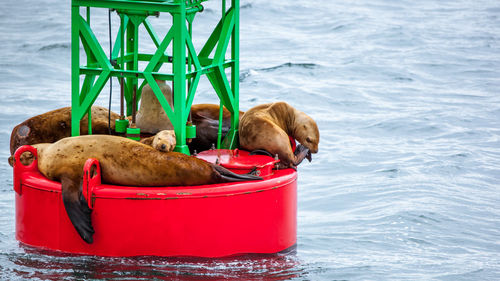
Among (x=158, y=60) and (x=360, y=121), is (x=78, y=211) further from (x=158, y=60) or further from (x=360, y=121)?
(x=360, y=121)

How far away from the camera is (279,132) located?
7449 mm

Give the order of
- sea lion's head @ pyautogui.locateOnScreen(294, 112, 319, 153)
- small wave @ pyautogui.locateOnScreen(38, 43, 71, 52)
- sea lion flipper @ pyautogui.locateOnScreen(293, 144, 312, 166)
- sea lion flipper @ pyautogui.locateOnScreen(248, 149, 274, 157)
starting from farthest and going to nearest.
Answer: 1. small wave @ pyautogui.locateOnScreen(38, 43, 71, 52)
2. sea lion's head @ pyautogui.locateOnScreen(294, 112, 319, 153)
3. sea lion flipper @ pyautogui.locateOnScreen(293, 144, 312, 166)
4. sea lion flipper @ pyautogui.locateOnScreen(248, 149, 274, 157)

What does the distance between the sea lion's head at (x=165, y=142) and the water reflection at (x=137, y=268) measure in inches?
34.2

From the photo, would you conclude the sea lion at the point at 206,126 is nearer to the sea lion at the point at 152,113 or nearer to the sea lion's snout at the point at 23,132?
the sea lion at the point at 152,113

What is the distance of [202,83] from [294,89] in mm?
2057

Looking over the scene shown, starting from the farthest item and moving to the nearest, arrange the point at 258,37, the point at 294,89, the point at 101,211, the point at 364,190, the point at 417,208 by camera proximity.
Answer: the point at 258,37
the point at 294,89
the point at 364,190
the point at 417,208
the point at 101,211

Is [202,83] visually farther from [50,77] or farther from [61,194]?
[61,194]

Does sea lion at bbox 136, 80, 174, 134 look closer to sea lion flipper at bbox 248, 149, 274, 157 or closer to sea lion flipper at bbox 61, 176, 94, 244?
sea lion flipper at bbox 248, 149, 274, 157

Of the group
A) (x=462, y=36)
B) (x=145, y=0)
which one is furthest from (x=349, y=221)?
(x=462, y=36)

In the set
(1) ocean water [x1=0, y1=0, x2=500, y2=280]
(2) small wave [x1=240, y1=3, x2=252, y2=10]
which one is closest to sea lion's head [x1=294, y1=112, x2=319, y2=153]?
(1) ocean water [x1=0, y1=0, x2=500, y2=280]

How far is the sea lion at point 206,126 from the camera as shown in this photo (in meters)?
7.97

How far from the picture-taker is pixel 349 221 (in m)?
9.61

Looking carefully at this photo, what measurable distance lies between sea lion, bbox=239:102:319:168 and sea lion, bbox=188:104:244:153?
408 mm

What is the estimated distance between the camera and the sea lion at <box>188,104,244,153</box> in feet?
26.1
